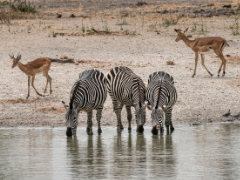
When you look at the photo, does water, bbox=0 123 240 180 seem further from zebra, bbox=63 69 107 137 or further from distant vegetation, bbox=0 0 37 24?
distant vegetation, bbox=0 0 37 24

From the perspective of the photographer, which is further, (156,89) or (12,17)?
(12,17)

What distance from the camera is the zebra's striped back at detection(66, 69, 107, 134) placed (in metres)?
16.2

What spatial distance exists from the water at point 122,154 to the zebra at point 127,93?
33 centimetres

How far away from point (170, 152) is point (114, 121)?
2996 millimetres

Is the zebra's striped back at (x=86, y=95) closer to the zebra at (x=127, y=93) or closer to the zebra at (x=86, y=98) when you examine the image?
the zebra at (x=86, y=98)

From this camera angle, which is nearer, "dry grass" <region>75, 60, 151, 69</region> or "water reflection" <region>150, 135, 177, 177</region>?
"water reflection" <region>150, 135, 177, 177</region>

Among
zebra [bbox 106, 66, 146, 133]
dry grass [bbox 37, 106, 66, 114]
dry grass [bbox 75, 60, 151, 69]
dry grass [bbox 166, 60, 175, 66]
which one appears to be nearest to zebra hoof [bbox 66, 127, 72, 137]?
zebra [bbox 106, 66, 146, 133]

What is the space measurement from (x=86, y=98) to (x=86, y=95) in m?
0.05

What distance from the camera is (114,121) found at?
59.5ft

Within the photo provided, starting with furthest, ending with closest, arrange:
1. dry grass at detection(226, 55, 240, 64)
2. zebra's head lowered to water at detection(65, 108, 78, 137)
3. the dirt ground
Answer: dry grass at detection(226, 55, 240, 64) → the dirt ground → zebra's head lowered to water at detection(65, 108, 78, 137)

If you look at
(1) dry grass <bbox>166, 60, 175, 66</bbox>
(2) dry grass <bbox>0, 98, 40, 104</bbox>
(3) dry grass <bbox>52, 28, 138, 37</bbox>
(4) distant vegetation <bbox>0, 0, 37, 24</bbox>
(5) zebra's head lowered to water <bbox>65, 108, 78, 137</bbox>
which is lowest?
(5) zebra's head lowered to water <bbox>65, 108, 78, 137</bbox>

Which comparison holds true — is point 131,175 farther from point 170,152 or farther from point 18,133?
point 18,133

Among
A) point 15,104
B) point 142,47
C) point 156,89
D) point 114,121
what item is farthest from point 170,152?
point 142,47

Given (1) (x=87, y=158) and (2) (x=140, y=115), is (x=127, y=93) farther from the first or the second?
(1) (x=87, y=158)
